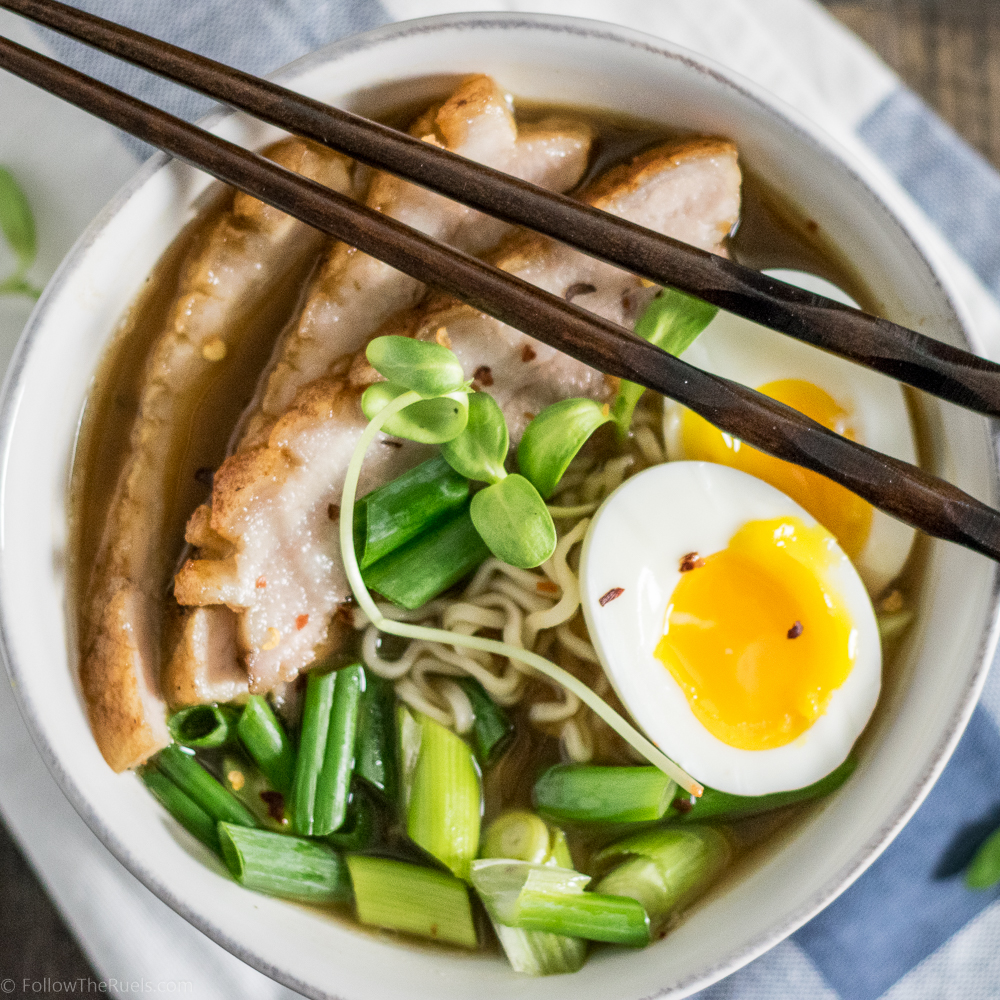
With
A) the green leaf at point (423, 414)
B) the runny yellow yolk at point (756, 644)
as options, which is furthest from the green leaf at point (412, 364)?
the runny yellow yolk at point (756, 644)

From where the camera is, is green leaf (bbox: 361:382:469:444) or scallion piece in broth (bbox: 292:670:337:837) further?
scallion piece in broth (bbox: 292:670:337:837)

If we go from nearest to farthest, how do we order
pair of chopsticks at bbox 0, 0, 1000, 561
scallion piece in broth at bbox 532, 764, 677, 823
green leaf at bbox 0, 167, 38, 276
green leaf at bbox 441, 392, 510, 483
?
pair of chopsticks at bbox 0, 0, 1000, 561 → green leaf at bbox 441, 392, 510, 483 → scallion piece in broth at bbox 532, 764, 677, 823 → green leaf at bbox 0, 167, 38, 276

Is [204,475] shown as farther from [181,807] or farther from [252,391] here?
[181,807]

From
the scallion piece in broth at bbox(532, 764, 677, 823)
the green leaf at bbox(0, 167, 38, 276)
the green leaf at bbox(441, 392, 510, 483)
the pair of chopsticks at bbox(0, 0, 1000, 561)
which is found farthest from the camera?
the green leaf at bbox(0, 167, 38, 276)

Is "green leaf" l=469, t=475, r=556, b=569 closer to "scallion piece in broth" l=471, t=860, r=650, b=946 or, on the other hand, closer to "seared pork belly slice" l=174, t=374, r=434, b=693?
"seared pork belly slice" l=174, t=374, r=434, b=693

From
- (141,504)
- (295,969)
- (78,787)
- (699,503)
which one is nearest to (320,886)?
(295,969)

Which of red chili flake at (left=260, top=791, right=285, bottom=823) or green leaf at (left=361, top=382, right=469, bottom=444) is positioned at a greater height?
green leaf at (left=361, top=382, right=469, bottom=444)

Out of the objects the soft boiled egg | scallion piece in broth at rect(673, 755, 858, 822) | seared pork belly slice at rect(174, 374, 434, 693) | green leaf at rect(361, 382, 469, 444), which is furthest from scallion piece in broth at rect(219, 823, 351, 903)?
the soft boiled egg

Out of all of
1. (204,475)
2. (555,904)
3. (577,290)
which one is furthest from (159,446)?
(555,904)
